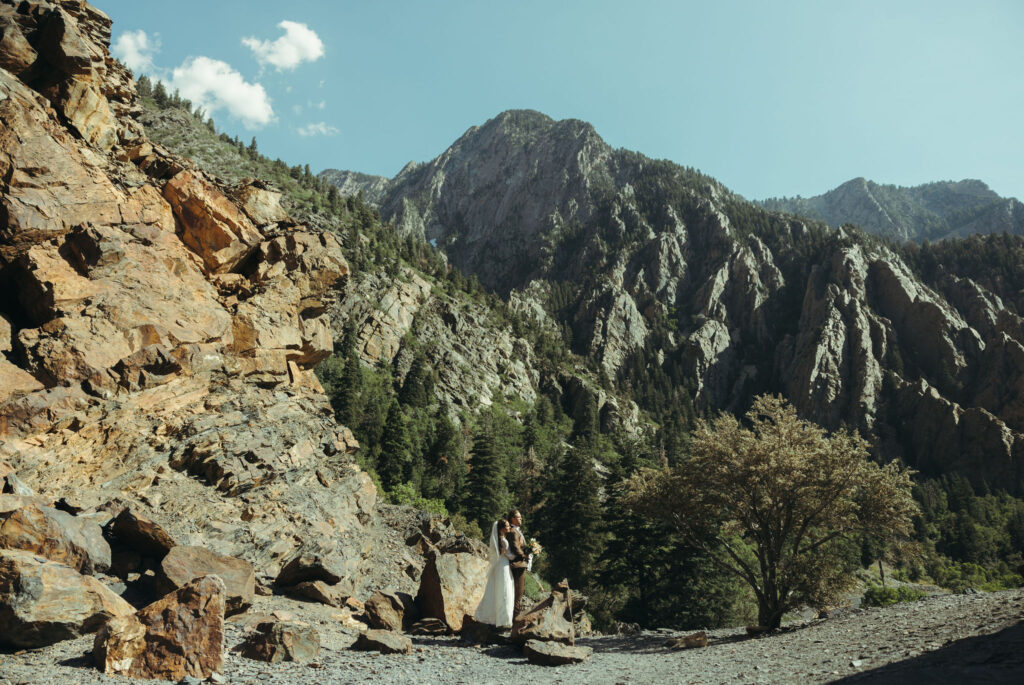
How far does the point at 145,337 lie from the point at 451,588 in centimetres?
1223

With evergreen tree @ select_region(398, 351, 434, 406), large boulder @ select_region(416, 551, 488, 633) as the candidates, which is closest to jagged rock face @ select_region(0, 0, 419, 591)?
large boulder @ select_region(416, 551, 488, 633)

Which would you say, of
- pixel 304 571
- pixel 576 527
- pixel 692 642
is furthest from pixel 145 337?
pixel 576 527

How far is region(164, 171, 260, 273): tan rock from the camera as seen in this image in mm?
21641

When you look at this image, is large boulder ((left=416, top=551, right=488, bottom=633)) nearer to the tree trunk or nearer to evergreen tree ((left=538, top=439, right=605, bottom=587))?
the tree trunk

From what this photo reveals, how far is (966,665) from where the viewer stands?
7.43 meters

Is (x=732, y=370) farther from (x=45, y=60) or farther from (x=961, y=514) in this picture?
(x=45, y=60)

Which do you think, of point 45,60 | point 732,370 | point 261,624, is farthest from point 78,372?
point 732,370

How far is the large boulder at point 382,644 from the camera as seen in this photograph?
10.5 meters

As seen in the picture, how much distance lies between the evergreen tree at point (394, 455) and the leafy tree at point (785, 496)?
167 feet

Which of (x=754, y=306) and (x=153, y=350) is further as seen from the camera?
(x=754, y=306)

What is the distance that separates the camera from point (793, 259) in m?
196

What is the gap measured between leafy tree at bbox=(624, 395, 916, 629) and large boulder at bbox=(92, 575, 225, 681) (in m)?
15.8

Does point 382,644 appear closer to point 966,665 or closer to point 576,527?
point 966,665

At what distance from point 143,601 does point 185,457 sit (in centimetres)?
640
